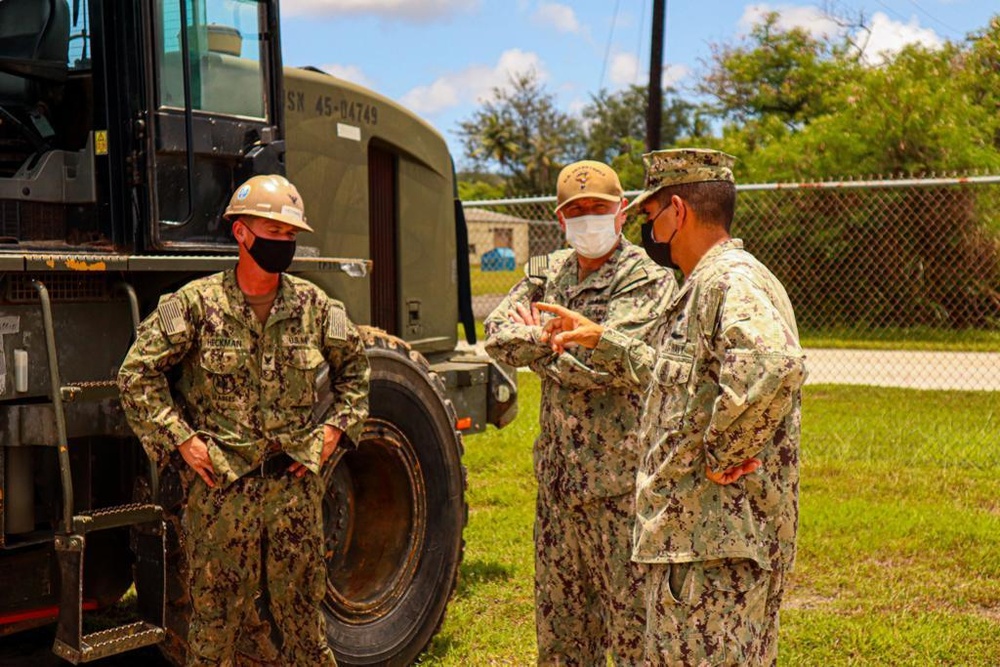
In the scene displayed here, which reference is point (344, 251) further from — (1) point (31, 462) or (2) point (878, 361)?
(2) point (878, 361)

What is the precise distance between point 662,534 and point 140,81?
8.16 feet

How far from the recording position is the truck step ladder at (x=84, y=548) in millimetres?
3551

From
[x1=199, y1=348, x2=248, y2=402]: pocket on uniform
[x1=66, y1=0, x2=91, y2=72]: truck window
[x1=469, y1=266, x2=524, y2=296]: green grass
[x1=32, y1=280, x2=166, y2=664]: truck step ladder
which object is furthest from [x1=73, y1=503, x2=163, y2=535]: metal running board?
[x1=469, y1=266, x2=524, y2=296]: green grass

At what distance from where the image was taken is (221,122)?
4348 millimetres

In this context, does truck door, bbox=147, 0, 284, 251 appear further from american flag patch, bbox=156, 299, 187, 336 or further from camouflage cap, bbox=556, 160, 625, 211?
camouflage cap, bbox=556, 160, 625, 211

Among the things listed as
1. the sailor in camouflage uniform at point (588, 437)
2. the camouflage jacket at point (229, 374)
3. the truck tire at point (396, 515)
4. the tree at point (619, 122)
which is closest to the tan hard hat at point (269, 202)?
the camouflage jacket at point (229, 374)

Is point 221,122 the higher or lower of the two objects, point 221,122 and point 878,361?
the higher

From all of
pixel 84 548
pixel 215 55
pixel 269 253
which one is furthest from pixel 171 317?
pixel 215 55

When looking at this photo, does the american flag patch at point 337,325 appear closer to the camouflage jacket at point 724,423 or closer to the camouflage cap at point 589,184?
the camouflage cap at point 589,184

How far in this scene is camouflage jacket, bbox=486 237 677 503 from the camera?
394 centimetres

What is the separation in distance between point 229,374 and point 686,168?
5.38 feet

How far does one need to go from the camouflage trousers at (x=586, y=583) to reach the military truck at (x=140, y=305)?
2.85ft

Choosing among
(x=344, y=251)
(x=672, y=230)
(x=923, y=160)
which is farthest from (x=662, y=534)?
(x=923, y=160)

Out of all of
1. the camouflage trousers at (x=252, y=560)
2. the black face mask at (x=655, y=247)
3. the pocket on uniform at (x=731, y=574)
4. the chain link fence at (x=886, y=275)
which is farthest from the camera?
the chain link fence at (x=886, y=275)
